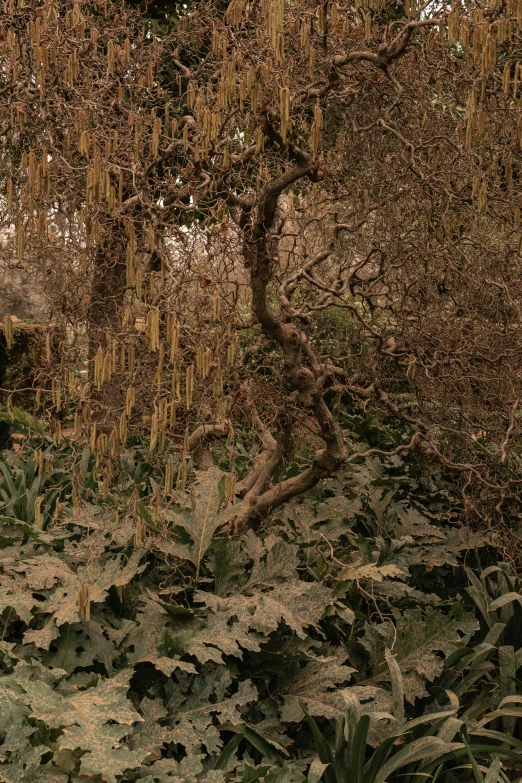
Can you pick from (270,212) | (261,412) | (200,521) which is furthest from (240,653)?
(270,212)

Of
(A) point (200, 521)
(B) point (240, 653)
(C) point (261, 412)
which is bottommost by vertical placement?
(B) point (240, 653)

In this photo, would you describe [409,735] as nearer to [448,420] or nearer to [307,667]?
[307,667]

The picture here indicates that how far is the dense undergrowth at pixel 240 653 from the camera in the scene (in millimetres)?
3053

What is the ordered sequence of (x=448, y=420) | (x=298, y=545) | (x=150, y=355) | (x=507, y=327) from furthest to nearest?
(x=448, y=420), (x=507, y=327), (x=298, y=545), (x=150, y=355)

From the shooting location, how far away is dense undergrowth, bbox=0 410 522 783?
3.05m

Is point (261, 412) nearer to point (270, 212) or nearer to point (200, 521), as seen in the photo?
point (200, 521)

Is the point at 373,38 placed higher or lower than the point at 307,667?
higher

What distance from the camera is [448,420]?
5.12 m

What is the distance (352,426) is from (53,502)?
269 centimetres

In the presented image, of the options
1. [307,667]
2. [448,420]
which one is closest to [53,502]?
[307,667]

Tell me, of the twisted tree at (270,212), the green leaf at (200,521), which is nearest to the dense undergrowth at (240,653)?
the green leaf at (200,521)

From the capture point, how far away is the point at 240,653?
11.0 ft

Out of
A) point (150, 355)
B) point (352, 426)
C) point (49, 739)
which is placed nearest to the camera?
point (49, 739)

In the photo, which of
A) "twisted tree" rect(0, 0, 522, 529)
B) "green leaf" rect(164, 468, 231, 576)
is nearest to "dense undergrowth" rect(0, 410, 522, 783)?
"green leaf" rect(164, 468, 231, 576)
